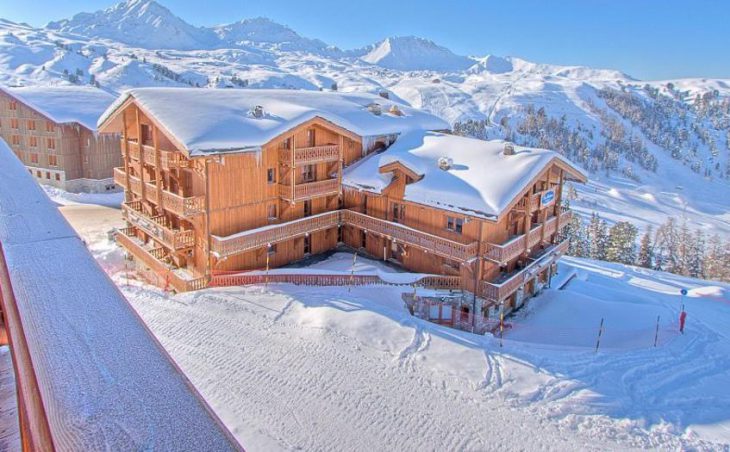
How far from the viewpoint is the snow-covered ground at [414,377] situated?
584 inches

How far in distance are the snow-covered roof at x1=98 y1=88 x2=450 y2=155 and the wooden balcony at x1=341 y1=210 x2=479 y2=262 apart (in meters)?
5.28

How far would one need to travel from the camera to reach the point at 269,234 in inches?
1034

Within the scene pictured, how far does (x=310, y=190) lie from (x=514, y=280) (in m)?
12.1

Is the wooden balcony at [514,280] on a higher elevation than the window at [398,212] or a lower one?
lower

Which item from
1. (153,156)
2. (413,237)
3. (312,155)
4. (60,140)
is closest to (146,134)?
(153,156)

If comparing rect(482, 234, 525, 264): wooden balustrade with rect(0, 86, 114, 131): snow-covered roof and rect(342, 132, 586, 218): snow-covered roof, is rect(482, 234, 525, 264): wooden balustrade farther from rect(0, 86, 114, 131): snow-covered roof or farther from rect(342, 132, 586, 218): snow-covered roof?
rect(0, 86, 114, 131): snow-covered roof

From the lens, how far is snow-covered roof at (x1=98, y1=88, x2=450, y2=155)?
23.8 metres

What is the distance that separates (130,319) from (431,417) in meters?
13.2

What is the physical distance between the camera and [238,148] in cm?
2394

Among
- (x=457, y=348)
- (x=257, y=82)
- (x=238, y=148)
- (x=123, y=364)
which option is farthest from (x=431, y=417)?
(x=257, y=82)

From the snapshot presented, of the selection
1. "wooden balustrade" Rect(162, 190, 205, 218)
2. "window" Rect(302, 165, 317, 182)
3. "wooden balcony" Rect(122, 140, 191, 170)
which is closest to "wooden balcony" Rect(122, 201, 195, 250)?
"wooden balustrade" Rect(162, 190, 205, 218)

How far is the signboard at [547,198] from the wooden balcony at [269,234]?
1173 centimetres

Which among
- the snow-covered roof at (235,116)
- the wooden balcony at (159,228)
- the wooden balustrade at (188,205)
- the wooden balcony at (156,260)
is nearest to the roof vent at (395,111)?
the snow-covered roof at (235,116)

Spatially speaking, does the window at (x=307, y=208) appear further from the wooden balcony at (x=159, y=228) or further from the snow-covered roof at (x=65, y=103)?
the snow-covered roof at (x=65, y=103)
